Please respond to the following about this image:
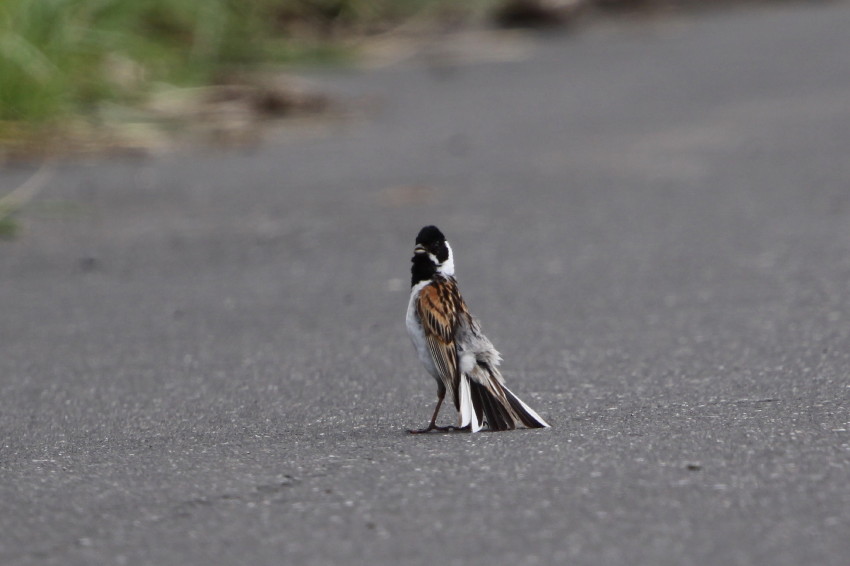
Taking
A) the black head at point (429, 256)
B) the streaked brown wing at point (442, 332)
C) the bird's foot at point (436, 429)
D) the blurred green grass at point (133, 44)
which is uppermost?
the blurred green grass at point (133, 44)

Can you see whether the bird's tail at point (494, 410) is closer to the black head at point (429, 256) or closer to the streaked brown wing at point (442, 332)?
the streaked brown wing at point (442, 332)

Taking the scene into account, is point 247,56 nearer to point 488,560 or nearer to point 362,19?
point 362,19

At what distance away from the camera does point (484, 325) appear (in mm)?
6637

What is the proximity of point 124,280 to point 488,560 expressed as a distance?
462 centimetres

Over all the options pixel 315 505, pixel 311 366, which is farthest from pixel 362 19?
pixel 315 505

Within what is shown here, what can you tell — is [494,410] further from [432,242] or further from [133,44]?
[133,44]

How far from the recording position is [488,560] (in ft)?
11.1

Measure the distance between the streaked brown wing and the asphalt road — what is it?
26cm

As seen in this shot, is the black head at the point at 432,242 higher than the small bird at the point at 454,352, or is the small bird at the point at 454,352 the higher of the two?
the black head at the point at 432,242

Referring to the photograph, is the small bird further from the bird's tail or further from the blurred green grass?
the blurred green grass

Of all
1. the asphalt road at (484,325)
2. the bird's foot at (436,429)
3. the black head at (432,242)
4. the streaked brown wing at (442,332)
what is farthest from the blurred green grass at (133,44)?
the bird's foot at (436,429)

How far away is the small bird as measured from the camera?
470 centimetres

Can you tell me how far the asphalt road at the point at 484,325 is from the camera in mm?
3688

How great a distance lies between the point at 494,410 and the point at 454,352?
0.27m
